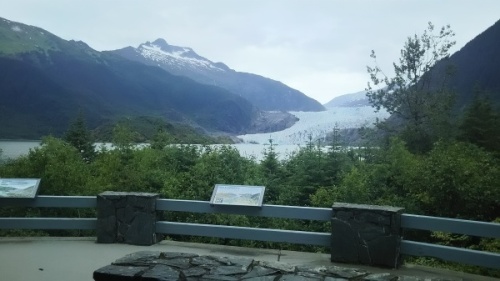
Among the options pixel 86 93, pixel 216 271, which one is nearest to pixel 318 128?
pixel 216 271

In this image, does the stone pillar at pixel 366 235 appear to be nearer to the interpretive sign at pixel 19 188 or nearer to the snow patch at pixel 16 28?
the interpretive sign at pixel 19 188

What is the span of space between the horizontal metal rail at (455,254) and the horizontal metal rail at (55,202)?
501 centimetres

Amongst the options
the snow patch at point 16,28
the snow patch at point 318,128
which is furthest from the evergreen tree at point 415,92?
the snow patch at point 16,28

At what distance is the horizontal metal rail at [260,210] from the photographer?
A: 21.4 ft

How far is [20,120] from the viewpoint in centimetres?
8881

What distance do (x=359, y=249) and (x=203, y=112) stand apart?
114183 mm

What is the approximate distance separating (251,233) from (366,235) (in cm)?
178

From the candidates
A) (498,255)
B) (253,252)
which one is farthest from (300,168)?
(498,255)

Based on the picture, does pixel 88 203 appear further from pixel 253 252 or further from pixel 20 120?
pixel 20 120

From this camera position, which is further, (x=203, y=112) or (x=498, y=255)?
(x=203, y=112)

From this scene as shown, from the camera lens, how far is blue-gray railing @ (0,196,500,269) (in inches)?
218

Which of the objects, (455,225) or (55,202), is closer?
(455,225)

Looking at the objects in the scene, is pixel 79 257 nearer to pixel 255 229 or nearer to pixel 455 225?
pixel 255 229

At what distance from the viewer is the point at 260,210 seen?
22.5 ft
